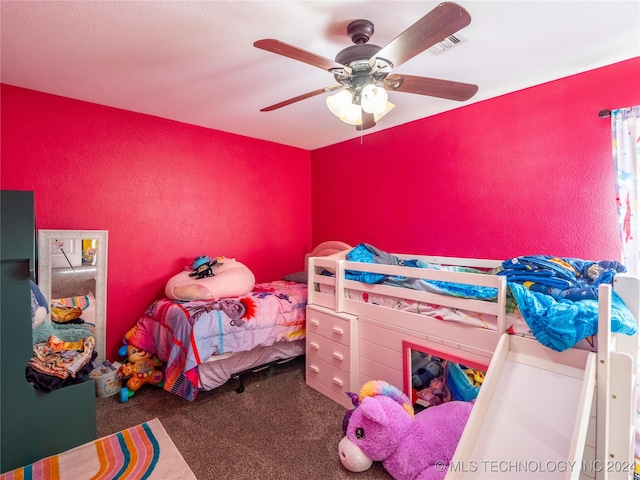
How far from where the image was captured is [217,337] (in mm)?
2312

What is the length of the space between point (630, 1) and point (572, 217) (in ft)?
3.90

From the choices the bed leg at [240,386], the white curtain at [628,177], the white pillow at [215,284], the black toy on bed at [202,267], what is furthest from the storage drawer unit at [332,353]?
the white curtain at [628,177]

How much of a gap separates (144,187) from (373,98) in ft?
7.47

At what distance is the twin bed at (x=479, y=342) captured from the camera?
127cm

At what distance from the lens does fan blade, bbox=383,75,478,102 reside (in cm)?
160

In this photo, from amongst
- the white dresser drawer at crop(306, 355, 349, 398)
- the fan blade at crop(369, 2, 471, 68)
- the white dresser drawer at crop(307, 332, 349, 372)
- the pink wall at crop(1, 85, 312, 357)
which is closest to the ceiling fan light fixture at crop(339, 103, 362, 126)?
the fan blade at crop(369, 2, 471, 68)

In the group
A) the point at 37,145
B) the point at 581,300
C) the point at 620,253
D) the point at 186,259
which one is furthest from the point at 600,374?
the point at 37,145


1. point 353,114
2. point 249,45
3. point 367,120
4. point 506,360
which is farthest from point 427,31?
point 506,360

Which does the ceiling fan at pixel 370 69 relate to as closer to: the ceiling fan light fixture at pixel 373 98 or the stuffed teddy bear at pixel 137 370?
the ceiling fan light fixture at pixel 373 98

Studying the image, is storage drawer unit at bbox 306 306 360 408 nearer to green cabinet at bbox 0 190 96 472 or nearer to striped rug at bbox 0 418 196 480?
striped rug at bbox 0 418 196 480

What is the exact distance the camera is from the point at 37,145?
8.13ft

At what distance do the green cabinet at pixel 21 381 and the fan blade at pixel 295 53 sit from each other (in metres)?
1.30

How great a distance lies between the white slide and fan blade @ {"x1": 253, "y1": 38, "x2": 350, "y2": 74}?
1.50 metres

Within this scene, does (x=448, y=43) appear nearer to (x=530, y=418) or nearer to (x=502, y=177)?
(x=502, y=177)
